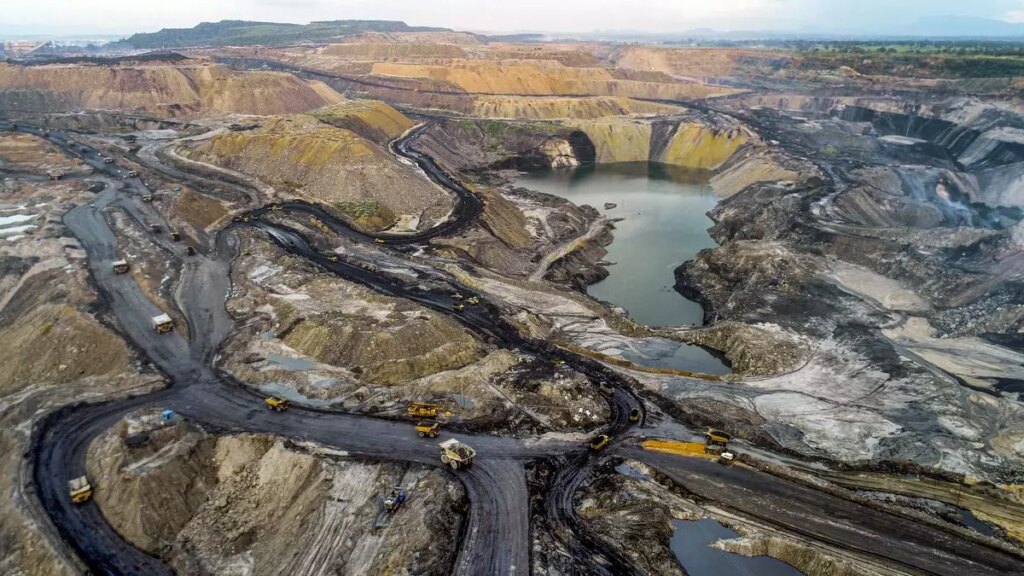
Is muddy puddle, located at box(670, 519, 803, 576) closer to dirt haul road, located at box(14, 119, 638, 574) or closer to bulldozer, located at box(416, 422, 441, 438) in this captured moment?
dirt haul road, located at box(14, 119, 638, 574)

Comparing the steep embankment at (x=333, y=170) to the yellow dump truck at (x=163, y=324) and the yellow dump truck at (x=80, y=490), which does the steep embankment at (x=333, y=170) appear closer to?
the yellow dump truck at (x=163, y=324)

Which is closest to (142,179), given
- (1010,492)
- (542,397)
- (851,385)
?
(542,397)

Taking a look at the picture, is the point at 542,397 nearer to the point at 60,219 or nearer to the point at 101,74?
the point at 60,219

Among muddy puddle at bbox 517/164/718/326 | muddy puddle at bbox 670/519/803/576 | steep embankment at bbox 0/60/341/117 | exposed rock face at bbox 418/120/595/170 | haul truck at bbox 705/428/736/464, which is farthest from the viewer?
exposed rock face at bbox 418/120/595/170

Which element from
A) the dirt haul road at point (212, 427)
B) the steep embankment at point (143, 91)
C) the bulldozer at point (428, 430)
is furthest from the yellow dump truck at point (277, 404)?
the steep embankment at point (143, 91)

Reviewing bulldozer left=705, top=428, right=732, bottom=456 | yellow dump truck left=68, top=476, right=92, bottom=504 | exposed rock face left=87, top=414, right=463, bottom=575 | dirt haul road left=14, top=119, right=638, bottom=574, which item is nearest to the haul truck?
bulldozer left=705, top=428, right=732, bottom=456

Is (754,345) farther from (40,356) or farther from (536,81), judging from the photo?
(536,81)
